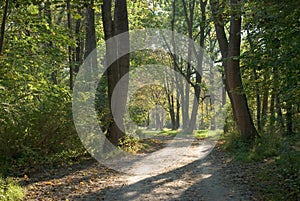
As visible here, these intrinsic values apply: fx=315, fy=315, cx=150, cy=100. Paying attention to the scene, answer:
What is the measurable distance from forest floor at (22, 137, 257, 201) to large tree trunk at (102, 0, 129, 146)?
2797 millimetres

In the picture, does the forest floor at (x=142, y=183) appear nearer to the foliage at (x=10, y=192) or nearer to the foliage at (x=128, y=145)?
the foliage at (x=10, y=192)

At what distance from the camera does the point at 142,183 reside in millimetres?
7961

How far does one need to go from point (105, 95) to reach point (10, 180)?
7.75 metres

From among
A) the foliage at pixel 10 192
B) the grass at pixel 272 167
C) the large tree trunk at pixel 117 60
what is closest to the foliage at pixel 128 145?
the large tree trunk at pixel 117 60

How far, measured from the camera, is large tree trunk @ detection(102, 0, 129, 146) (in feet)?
42.5

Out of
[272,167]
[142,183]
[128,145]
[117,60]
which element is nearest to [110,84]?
[117,60]

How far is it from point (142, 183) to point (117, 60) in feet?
21.3

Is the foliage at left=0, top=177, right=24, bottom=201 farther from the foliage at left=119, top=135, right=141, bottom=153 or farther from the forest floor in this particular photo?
the foliage at left=119, top=135, right=141, bottom=153

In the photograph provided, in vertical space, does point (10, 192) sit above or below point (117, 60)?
below

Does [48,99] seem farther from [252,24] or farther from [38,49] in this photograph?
[252,24]

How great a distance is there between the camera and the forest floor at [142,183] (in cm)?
681

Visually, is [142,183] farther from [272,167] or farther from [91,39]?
[91,39]

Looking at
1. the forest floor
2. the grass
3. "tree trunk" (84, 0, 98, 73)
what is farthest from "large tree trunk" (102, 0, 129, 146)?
the grass

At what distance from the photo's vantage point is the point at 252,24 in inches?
282
